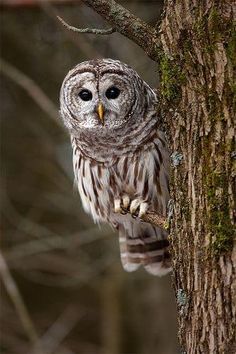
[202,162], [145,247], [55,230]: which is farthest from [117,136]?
[55,230]

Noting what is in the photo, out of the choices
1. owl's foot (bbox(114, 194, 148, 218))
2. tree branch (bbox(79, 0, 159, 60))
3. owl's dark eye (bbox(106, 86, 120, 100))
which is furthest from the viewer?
owl's dark eye (bbox(106, 86, 120, 100))

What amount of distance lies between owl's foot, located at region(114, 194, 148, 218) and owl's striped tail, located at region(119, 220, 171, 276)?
52 cm

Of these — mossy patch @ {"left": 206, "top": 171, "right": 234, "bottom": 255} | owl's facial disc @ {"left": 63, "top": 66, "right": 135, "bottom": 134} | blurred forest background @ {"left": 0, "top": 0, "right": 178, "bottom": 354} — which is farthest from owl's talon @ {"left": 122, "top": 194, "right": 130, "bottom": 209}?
blurred forest background @ {"left": 0, "top": 0, "right": 178, "bottom": 354}

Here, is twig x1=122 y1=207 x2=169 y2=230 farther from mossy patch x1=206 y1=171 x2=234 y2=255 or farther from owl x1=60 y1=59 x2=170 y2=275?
owl x1=60 y1=59 x2=170 y2=275

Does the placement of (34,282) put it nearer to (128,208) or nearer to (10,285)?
(10,285)

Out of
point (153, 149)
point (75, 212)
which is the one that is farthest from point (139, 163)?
point (75, 212)

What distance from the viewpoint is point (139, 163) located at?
161 inches

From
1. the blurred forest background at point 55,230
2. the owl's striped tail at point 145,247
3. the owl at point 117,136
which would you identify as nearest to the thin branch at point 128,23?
the owl at point 117,136

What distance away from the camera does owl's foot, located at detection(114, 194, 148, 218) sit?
3906 millimetres

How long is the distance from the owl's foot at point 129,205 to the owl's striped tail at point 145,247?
0.52m

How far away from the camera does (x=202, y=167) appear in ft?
8.71

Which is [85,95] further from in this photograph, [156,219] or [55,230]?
[55,230]

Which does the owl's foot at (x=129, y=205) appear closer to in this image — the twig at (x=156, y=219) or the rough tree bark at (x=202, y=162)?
the twig at (x=156, y=219)

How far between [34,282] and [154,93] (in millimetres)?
4555
